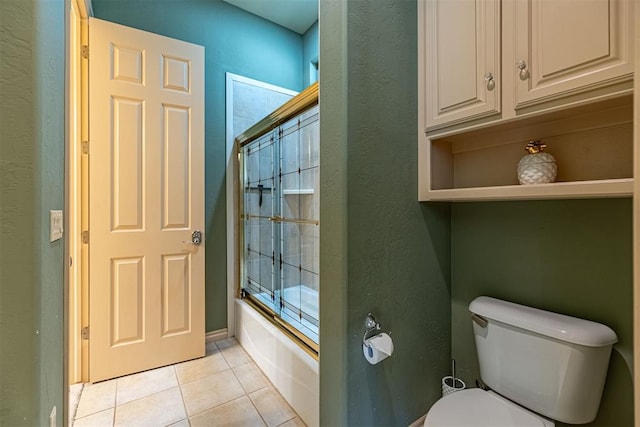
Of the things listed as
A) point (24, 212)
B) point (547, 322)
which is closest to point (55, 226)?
point (24, 212)

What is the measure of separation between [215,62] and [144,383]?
8.31 feet

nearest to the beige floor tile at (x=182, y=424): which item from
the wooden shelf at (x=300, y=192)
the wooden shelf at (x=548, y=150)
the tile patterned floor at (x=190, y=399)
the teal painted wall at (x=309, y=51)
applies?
the tile patterned floor at (x=190, y=399)

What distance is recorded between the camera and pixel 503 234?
4.60 ft

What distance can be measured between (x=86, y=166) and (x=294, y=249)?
4.83ft

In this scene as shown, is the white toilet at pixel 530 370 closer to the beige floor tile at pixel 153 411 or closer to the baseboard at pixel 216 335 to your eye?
the beige floor tile at pixel 153 411

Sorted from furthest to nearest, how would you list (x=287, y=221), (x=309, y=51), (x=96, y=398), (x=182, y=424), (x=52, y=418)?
(x=309, y=51), (x=287, y=221), (x=96, y=398), (x=182, y=424), (x=52, y=418)

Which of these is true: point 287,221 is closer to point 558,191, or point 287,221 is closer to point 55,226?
point 55,226

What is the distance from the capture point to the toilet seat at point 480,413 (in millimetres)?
1111

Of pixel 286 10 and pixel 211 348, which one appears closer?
pixel 211 348

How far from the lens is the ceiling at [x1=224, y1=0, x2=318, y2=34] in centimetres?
264

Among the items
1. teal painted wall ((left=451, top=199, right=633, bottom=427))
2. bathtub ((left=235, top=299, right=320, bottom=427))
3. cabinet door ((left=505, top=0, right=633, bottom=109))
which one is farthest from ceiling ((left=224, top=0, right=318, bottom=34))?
bathtub ((left=235, top=299, right=320, bottom=427))

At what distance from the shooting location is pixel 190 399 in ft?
5.81

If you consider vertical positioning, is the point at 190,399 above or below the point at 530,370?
below

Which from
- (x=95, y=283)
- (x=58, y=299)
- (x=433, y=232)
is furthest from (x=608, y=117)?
(x=95, y=283)
